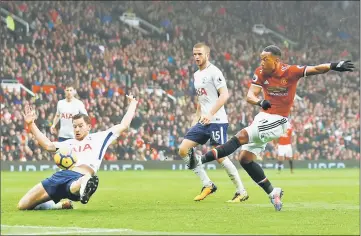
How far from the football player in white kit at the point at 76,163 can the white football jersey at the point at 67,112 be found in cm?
787

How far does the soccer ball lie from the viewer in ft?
43.0

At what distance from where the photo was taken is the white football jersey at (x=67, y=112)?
69.3ft

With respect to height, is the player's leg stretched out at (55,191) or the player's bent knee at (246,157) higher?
the player's bent knee at (246,157)

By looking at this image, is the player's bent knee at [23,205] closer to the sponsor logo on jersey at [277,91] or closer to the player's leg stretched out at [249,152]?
the player's leg stretched out at [249,152]

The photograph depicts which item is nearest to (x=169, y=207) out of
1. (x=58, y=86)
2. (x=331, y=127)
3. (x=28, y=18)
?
(x=58, y=86)

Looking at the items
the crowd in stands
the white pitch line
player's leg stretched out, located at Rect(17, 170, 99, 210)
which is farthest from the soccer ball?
the crowd in stands

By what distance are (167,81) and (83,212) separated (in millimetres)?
31648

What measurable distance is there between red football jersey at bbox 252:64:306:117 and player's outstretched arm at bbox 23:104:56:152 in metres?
3.40

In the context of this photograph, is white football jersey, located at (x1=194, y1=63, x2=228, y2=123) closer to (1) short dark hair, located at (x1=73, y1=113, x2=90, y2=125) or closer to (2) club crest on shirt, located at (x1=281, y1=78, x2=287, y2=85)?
(2) club crest on shirt, located at (x1=281, y1=78, x2=287, y2=85)

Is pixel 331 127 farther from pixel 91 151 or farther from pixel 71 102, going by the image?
pixel 91 151

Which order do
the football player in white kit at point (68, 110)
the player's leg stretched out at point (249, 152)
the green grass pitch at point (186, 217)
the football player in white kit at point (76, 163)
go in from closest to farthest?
the green grass pitch at point (186, 217) < the football player in white kit at point (76, 163) < the player's leg stretched out at point (249, 152) < the football player in white kit at point (68, 110)

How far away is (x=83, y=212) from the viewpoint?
1280 cm

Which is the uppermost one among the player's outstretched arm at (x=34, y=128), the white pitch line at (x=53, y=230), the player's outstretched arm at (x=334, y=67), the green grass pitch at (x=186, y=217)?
the player's outstretched arm at (x=334, y=67)

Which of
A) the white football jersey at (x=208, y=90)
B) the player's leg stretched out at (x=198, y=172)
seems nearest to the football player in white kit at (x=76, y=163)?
the player's leg stretched out at (x=198, y=172)
